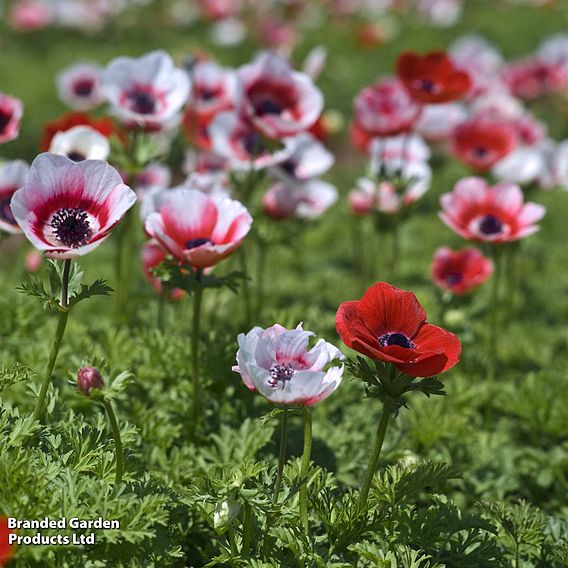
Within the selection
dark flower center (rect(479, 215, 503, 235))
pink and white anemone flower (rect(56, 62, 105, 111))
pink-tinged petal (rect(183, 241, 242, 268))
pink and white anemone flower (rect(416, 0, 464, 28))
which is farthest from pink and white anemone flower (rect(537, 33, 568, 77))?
pink and white anemone flower (rect(416, 0, 464, 28))

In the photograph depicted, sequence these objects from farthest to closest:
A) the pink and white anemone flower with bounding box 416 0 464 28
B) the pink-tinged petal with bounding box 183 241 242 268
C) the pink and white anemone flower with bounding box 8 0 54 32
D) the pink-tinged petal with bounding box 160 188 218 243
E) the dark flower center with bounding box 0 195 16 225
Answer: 1. the pink and white anemone flower with bounding box 416 0 464 28
2. the pink and white anemone flower with bounding box 8 0 54 32
3. the dark flower center with bounding box 0 195 16 225
4. the pink-tinged petal with bounding box 160 188 218 243
5. the pink-tinged petal with bounding box 183 241 242 268

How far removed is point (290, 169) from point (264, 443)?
5.14ft

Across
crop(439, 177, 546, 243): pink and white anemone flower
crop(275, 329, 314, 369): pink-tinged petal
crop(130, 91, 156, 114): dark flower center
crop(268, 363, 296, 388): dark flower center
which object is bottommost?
crop(439, 177, 546, 243): pink and white anemone flower

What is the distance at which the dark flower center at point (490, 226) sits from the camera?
2731 mm

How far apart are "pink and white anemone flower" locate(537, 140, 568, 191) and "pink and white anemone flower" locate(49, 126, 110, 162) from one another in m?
2.25

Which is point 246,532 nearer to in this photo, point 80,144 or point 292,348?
point 292,348

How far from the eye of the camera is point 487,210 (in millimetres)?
2828

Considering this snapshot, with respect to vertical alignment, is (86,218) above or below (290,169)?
above

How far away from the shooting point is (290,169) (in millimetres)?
3479

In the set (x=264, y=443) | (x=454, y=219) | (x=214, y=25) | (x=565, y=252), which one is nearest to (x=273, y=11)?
(x=214, y=25)

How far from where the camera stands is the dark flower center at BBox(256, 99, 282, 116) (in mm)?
2734

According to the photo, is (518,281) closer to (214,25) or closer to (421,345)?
(421,345)

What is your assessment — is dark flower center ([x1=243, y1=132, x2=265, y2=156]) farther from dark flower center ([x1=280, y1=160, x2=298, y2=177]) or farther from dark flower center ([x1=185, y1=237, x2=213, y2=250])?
dark flower center ([x1=185, y1=237, x2=213, y2=250])

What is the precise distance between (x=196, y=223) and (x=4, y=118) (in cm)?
99
